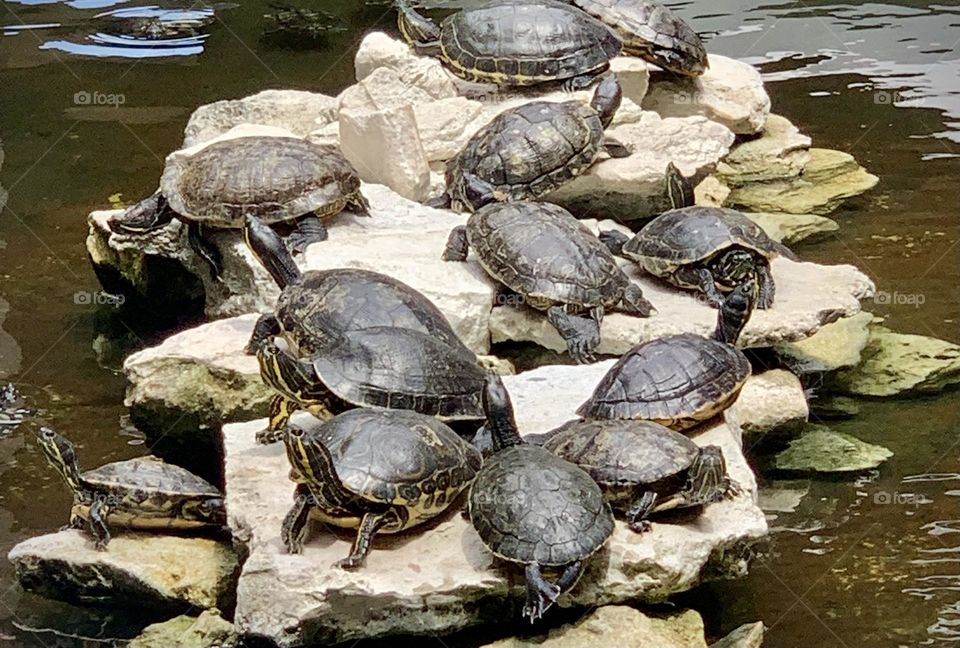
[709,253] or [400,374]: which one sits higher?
[400,374]

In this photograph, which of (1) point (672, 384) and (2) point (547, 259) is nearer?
(1) point (672, 384)

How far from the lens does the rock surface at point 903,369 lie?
23.1 feet

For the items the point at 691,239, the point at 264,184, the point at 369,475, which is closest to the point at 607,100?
the point at 691,239

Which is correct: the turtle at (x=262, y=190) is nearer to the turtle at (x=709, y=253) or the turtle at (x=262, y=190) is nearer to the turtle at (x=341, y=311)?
the turtle at (x=341, y=311)

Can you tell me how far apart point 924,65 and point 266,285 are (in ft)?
24.9

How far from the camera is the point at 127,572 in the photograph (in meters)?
5.29

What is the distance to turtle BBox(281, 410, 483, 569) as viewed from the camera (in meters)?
4.70

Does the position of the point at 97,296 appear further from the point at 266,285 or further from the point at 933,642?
the point at 933,642

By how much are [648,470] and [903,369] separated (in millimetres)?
2634

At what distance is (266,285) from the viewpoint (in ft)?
23.9

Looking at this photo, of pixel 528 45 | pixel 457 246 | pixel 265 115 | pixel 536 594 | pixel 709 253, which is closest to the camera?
pixel 536 594

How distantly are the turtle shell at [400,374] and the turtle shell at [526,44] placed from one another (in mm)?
4131

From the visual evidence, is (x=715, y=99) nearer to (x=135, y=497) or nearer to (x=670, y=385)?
(x=670, y=385)

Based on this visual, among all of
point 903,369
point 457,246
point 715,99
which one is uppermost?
point 457,246
